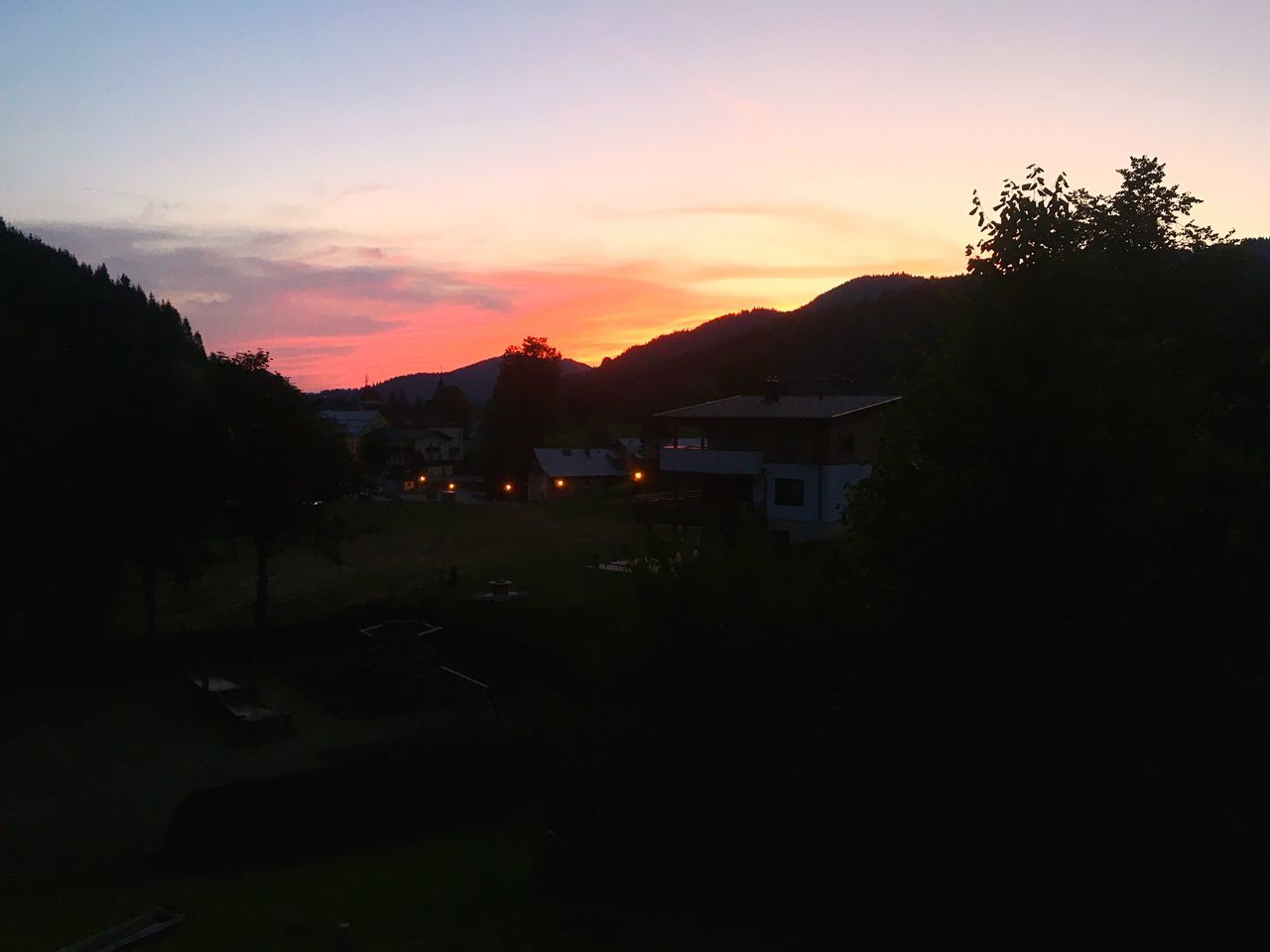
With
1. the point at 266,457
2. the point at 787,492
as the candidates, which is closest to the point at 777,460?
the point at 787,492

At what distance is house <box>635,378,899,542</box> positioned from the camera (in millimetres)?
32312

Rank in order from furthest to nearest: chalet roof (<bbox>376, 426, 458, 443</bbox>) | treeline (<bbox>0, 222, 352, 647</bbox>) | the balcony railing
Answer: chalet roof (<bbox>376, 426, 458, 443</bbox>) < the balcony railing < treeline (<bbox>0, 222, 352, 647</bbox>)

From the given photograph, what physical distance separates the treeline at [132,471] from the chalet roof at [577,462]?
49016 millimetres

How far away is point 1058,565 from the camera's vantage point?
24.8 ft

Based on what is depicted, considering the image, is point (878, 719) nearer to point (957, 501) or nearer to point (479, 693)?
point (957, 501)

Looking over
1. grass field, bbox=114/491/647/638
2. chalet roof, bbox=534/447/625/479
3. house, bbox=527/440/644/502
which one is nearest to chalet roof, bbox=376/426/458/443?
house, bbox=527/440/644/502

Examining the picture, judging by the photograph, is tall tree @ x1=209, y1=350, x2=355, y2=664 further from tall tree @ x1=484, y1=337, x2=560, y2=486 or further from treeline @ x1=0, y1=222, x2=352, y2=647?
tall tree @ x1=484, y1=337, x2=560, y2=486

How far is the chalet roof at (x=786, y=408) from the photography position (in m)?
32.6

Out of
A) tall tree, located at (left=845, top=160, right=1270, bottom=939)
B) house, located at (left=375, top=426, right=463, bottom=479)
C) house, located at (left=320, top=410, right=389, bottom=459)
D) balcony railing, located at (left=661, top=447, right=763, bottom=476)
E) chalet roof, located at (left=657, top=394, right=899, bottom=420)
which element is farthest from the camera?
house, located at (left=320, top=410, right=389, bottom=459)

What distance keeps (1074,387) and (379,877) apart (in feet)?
31.2

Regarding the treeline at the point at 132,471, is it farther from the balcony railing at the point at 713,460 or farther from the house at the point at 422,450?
the house at the point at 422,450

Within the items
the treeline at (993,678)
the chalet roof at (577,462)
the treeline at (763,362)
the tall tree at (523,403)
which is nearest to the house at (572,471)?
the chalet roof at (577,462)

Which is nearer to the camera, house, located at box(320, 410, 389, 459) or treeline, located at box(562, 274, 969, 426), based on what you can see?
treeline, located at box(562, 274, 969, 426)

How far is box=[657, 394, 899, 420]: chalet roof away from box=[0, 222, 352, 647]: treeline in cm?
1431
